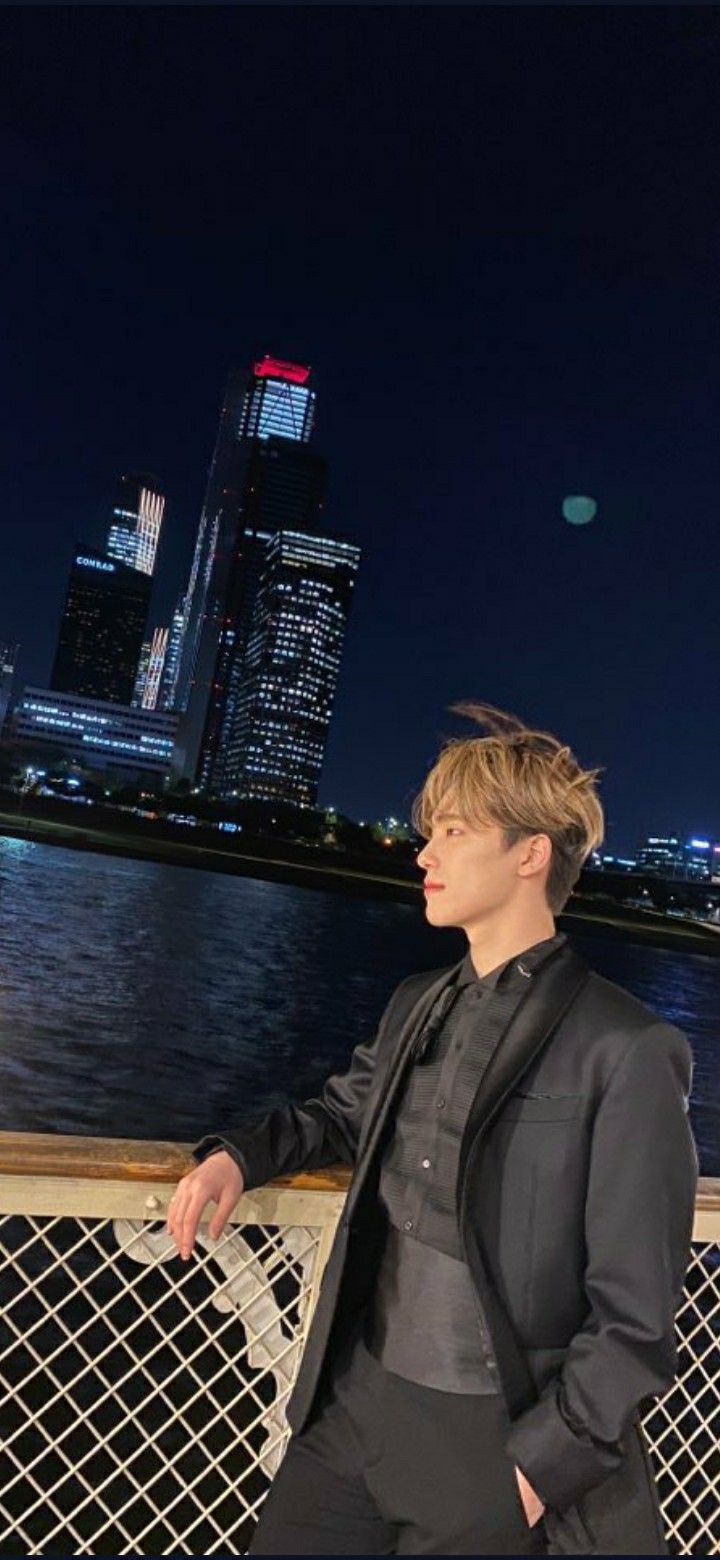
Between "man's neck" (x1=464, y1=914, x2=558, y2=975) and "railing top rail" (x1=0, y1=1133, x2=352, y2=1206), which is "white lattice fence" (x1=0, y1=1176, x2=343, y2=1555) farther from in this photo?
"man's neck" (x1=464, y1=914, x2=558, y2=975)

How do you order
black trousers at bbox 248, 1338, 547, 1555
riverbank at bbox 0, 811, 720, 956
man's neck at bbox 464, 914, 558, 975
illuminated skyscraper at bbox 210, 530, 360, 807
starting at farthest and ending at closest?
illuminated skyscraper at bbox 210, 530, 360, 807 < riverbank at bbox 0, 811, 720, 956 < man's neck at bbox 464, 914, 558, 975 < black trousers at bbox 248, 1338, 547, 1555

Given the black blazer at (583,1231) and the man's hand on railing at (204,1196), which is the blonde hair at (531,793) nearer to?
the black blazer at (583,1231)

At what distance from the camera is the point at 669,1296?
5.45ft

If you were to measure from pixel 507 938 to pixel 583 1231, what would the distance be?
1.69ft

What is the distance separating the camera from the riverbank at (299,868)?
79.0m

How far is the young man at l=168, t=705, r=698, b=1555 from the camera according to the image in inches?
65.9

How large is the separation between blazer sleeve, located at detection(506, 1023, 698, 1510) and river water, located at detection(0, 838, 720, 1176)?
8.43 meters

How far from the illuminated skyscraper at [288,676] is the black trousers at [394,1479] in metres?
168

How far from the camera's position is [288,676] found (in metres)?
179

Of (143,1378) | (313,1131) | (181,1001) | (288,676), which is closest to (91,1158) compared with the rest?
(313,1131)

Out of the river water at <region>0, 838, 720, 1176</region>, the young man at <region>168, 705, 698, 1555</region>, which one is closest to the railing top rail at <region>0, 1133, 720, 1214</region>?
the young man at <region>168, 705, 698, 1555</region>

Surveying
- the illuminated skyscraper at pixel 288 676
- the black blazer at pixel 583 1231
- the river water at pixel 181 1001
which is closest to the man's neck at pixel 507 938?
the black blazer at pixel 583 1231

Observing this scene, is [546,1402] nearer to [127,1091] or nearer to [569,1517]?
[569,1517]

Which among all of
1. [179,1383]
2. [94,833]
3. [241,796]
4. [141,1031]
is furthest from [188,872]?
[241,796]
